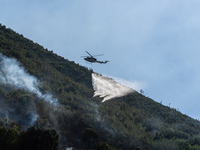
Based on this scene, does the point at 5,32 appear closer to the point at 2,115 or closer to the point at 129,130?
the point at 2,115

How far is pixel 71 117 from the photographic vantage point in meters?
57.0

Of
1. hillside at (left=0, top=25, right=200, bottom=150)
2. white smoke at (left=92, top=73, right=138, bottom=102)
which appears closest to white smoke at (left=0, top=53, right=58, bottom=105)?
hillside at (left=0, top=25, right=200, bottom=150)

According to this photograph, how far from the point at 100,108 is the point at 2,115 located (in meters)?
33.4

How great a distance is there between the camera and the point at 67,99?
6712 centimetres

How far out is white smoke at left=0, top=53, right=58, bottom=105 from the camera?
5731 cm

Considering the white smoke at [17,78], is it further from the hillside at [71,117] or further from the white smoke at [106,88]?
the white smoke at [106,88]

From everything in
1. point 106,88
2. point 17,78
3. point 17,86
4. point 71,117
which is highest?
point 106,88

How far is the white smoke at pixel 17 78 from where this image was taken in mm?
57312

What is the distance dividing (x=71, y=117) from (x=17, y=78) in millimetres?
19788

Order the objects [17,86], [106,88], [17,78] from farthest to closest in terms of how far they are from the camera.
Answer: [106,88] → [17,78] → [17,86]

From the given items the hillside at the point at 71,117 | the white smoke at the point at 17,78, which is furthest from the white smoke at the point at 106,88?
the white smoke at the point at 17,78

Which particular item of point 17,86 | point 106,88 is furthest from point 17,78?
point 106,88

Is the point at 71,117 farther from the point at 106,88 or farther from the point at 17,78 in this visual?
the point at 106,88

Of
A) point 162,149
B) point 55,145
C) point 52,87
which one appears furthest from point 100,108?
point 55,145
